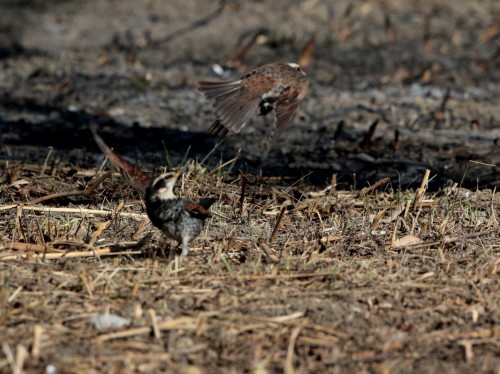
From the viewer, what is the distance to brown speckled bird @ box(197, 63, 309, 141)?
6090 mm

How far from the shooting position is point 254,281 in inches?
171

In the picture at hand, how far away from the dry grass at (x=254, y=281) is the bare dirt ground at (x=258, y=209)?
0.01m

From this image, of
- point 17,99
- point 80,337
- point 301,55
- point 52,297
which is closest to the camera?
point 80,337

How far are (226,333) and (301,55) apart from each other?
6.83 meters

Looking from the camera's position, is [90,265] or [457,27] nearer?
[90,265]

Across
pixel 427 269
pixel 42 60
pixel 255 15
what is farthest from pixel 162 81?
pixel 427 269

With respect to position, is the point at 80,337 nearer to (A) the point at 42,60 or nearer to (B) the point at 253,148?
(B) the point at 253,148

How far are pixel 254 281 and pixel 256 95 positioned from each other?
233 centimetres

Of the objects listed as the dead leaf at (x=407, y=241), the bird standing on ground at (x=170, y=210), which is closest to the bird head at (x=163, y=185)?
the bird standing on ground at (x=170, y=210)

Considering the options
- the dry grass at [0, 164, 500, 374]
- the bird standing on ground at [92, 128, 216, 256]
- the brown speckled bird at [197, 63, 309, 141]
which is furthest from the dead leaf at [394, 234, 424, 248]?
the brown speckled bird at [197, 63, 309, 141]

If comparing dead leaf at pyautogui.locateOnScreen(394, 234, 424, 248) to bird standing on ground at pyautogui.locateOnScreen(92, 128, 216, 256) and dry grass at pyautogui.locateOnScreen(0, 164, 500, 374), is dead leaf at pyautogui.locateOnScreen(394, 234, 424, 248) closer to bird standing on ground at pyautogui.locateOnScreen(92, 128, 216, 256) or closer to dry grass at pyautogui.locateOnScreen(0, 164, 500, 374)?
dry grass at pyautogui.locateOnScreen(0, 164, 500, 374)

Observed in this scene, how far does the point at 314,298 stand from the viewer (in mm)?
4145

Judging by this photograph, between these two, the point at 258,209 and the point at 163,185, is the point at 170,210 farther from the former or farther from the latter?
the point at 258,209

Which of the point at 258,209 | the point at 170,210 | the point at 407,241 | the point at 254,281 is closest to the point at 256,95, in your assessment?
the point at 258,209
